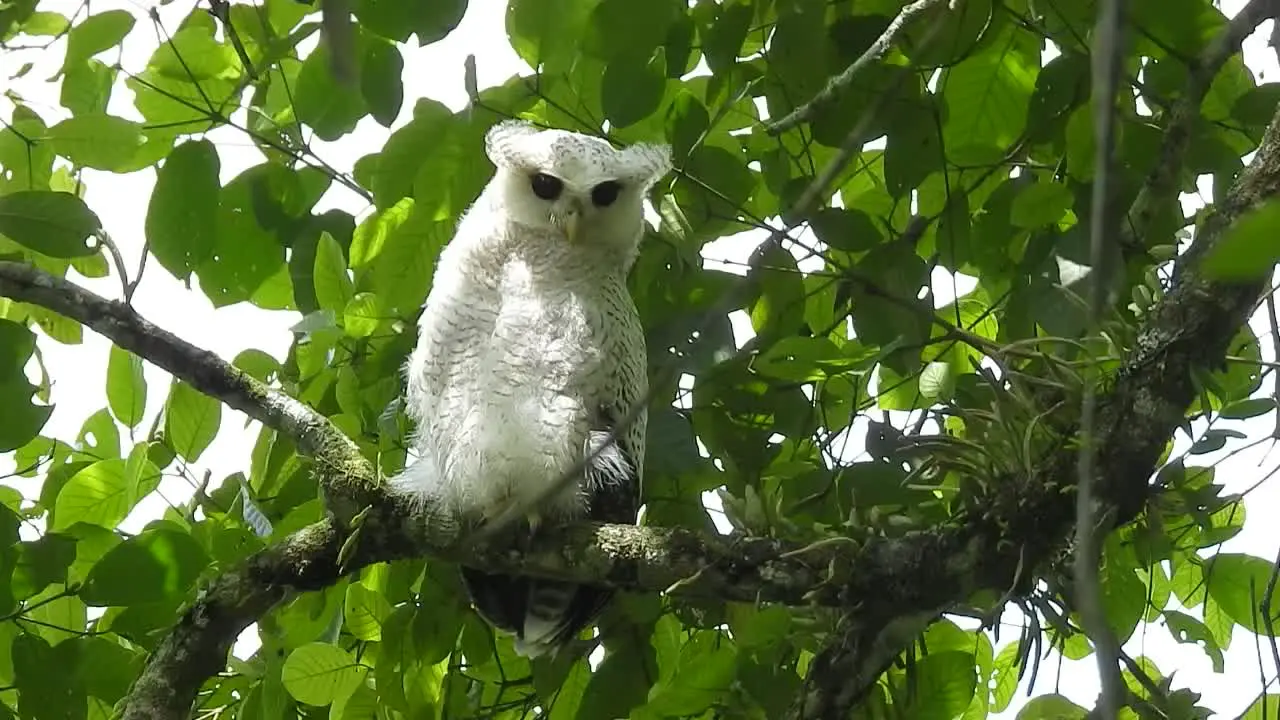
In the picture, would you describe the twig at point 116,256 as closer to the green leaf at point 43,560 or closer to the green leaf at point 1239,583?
the green leaf at point 43,560

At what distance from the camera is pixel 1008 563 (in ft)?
4.75

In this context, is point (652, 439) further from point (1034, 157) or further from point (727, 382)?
point (1034, 157)

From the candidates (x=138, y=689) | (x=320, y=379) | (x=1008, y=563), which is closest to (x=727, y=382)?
(x=1008, y=563)

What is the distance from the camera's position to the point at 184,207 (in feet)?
5.52

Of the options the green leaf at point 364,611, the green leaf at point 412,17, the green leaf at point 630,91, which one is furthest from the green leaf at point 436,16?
the green leaf at point 364,611

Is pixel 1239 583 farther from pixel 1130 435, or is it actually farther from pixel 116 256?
pixel 116 256

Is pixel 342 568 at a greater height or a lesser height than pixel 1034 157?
lesser

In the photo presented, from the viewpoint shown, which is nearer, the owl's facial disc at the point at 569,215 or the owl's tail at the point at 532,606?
the owl's tail at the point at 532,606

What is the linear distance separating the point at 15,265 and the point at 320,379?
58 cm

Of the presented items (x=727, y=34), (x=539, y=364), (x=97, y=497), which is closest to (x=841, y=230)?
(x=727, y=34)

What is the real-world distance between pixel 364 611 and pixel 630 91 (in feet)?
3.30

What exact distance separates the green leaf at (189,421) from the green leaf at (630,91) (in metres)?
0.84

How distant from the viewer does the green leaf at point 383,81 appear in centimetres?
158

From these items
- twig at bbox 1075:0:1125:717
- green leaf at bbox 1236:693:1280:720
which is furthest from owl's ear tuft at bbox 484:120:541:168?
twig at bbox 1075:0:1125:717
